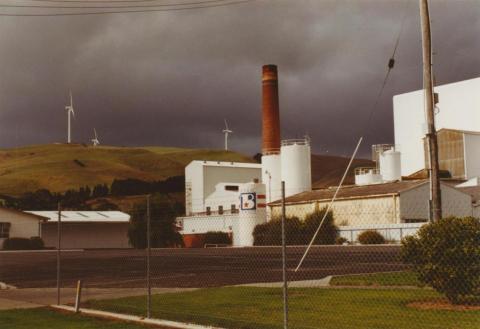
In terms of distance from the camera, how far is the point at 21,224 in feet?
241

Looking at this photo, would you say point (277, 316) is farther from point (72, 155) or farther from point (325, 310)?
point (72, 155)

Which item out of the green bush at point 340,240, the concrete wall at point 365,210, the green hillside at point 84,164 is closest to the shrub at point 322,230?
the green bush at point 340,240

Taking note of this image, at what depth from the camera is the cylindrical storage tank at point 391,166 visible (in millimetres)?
66625

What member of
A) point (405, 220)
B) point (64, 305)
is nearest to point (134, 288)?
point (64, 305)

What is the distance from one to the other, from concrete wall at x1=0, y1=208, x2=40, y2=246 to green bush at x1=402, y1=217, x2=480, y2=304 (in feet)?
215

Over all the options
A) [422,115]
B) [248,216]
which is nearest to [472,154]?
[422,115]

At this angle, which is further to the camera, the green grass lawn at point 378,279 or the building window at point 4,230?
the building window at point 4,230

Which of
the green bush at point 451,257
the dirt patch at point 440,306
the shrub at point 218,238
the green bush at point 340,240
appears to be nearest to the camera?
the green bush at point 451,257

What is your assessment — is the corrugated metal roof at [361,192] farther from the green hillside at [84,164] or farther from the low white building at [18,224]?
the green hillside at [84,164]

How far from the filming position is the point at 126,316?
468 inches

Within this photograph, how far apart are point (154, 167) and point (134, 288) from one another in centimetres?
14337

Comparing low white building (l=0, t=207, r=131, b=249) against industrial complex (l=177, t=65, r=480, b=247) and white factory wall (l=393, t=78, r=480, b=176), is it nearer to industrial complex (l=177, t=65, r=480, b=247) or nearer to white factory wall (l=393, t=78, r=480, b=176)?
industrial complex (l=177, t=65, r=480, b=247)

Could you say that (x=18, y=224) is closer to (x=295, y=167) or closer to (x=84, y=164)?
(x=295, y=167)

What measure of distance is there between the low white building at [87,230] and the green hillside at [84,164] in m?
60.1
